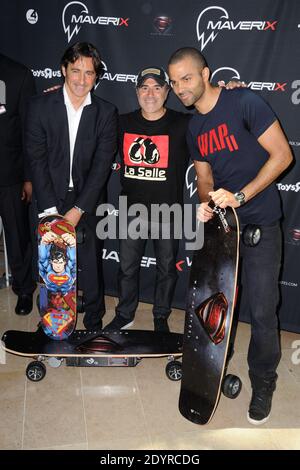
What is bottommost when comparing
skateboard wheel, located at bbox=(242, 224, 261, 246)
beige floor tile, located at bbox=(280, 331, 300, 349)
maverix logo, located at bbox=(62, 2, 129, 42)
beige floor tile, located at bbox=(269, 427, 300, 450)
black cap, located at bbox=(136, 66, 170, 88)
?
beige floor tile, located at bbox=(269, 427, 300, 450)

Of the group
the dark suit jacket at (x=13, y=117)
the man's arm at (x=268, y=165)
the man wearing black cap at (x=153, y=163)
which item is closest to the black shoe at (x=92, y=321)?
the man wearing black cap at (x=153, y=163)

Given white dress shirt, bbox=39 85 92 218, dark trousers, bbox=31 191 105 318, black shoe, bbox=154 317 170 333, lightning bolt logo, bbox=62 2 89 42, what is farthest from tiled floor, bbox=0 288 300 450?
lightning bolt logo, bbox=62 2 89 42

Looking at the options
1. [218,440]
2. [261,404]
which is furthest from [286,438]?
[218,440]

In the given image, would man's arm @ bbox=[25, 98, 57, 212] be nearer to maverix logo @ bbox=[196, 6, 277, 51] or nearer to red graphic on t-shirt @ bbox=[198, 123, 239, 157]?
red graphic on t-shirt @ bbox=[198, 123, 239, 157]

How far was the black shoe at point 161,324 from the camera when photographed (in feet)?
10.9

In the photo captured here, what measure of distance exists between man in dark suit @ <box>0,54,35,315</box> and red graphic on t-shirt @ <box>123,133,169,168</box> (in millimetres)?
828

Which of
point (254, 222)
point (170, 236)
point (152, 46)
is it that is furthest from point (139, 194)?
point (152, 46)

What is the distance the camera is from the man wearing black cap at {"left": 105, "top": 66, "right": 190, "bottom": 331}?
287cm

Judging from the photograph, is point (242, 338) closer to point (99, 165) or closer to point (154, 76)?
point (99, 165)

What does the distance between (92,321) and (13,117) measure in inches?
61.2

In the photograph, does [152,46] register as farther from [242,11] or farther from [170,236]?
[170,236]

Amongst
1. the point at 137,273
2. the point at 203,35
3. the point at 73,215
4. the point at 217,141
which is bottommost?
the point at 137,273

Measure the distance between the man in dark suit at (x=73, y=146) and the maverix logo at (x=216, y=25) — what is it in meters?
0.87

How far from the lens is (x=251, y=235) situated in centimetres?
229
